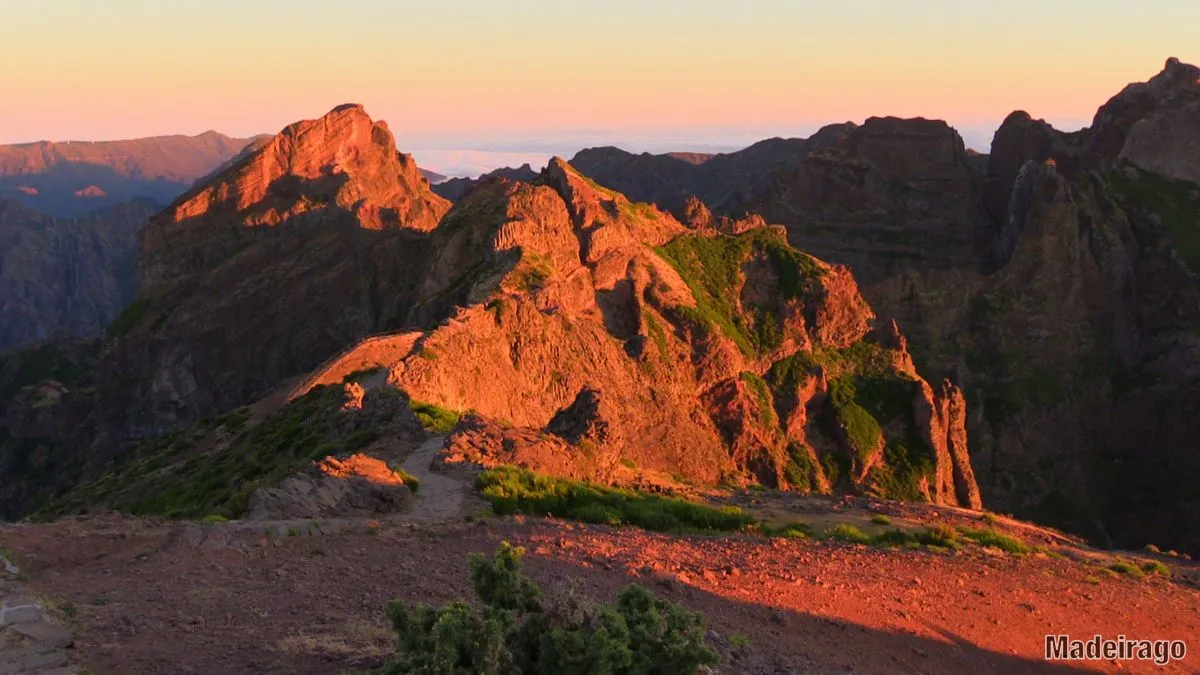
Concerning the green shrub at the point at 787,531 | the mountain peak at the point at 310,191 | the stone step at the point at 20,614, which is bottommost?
the green shrub at the point at 787,531

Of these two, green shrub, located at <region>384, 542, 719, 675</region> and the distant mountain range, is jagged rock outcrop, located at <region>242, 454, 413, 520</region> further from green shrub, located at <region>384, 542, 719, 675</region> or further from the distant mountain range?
green shrub, located at <region>384, 542, 719, 675</region>

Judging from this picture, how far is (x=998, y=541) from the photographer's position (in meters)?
25.9

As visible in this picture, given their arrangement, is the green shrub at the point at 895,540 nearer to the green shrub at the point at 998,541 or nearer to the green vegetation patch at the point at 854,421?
the green shrub at the point at 998,541

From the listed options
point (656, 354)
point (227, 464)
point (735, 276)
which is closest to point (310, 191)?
point (735, 276)

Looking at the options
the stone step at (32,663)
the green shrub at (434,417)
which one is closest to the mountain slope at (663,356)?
the green shrub at (434,417)

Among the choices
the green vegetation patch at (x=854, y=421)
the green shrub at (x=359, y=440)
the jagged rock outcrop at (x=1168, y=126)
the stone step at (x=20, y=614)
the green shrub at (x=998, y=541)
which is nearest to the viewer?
the stone step at (x=20, y=614)

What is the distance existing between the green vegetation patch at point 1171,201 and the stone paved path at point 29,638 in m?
98.5

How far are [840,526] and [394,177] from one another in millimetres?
92443

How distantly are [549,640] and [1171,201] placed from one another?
10410cm

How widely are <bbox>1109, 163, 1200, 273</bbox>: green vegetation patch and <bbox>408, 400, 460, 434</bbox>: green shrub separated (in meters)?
82.6

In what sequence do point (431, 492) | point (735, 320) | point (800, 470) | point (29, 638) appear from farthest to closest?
point (735, 320)
point (800, 470)
point (431, 492)
point (29, 638)

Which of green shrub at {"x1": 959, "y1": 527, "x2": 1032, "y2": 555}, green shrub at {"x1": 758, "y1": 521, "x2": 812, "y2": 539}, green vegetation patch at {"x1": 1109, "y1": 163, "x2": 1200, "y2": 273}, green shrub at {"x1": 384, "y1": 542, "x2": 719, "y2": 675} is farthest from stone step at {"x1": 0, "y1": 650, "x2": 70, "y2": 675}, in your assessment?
green vegetation patch at {"x1": 1109, "y1": 163, "x2": 1200, "y2": 273}

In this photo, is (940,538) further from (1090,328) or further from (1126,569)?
(1090,328)

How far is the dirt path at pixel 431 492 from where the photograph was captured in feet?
64.2
